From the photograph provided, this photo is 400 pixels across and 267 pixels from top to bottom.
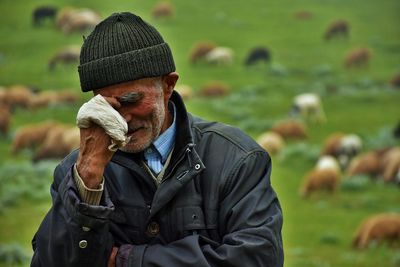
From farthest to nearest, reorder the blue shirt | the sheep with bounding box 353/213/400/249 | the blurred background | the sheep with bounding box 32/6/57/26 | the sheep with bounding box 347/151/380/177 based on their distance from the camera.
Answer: the sheep with bounding box 32/6/57/26 < the sheep with bounding box 347/151/380/177 < the blurred background < the sheep with bounding box 353/213/400/249 < the blue shirt

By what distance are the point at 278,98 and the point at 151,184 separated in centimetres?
800

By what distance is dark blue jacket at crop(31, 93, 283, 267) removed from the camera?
9.90 ft

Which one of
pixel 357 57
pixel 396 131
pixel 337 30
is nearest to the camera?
pixel 396 131

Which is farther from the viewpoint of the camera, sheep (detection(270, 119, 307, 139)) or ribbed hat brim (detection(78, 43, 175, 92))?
sheep (detection(270, 119, 307, 139))

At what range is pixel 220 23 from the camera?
1147 centimetres

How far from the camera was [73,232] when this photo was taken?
9.71 ft

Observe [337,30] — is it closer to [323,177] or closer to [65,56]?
[323,177]

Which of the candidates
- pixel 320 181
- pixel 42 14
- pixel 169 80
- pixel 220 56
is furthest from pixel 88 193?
pixel 42 14

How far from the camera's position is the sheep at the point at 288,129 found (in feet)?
35.8

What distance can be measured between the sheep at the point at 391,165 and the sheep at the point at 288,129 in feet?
2.94

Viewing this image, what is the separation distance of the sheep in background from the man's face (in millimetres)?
7526

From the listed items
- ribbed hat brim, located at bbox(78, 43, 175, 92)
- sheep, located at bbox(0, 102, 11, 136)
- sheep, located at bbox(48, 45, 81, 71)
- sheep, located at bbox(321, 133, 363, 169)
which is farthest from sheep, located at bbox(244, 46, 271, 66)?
ribbed hat brim, located at bbox(78, 43, 175, 92)

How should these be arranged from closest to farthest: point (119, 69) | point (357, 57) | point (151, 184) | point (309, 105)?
point (119, 69)
point (151, 184)
point (309, 105)
point (357, 57)

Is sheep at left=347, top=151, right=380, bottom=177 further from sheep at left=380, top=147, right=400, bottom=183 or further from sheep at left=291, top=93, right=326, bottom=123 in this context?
sheep at left=291, top=93, right=326, bottom=123
